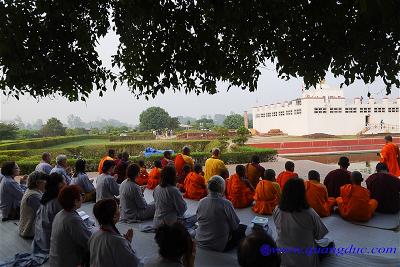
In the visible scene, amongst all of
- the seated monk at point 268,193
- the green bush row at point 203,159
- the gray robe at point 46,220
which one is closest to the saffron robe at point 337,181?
the seated monk at point 268,193

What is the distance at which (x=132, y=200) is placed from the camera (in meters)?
5.37

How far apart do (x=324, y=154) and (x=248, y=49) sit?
21.3 metres

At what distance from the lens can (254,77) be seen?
3.70m

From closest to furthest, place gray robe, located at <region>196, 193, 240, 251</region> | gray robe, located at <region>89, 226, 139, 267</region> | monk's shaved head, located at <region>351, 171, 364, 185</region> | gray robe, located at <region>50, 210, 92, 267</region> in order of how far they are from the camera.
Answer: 1. gray robe, located at <region>89, 226, 139, 267</region>
2. gray robe, located at <region>50, 210, 92, 267</region>
3. gray robe, located at <region>196, 193, 240, 251</region>
4. monk's shaved head, located at <region>351, 171, 364, 185</region>

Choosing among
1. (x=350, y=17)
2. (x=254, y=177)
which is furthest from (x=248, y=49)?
(x=254, y=177)

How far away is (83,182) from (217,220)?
369 centimetres

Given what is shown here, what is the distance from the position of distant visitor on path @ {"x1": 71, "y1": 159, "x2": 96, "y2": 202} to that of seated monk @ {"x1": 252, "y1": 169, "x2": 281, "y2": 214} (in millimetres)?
3406

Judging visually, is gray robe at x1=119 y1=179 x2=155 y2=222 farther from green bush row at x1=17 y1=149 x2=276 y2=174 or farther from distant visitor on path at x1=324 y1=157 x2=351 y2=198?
green bush row at x1=17 y1=149 x2=276 y2=174

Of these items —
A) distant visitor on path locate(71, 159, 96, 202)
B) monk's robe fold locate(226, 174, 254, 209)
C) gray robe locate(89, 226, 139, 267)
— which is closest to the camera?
gray robe locate(89, 226, 139, 267)

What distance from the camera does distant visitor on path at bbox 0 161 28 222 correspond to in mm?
5637

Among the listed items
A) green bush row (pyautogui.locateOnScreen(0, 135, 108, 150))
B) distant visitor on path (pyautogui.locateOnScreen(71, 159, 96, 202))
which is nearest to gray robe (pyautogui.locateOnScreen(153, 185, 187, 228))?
distant visitor on path (pyautogui.locateOnScreen(71, 159, 96, 202))

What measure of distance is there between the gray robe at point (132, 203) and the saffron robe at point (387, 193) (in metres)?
3.78

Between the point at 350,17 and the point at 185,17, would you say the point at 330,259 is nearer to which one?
the point at 350,17

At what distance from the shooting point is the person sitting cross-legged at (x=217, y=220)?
4.03 m
